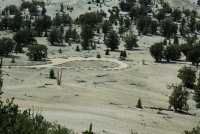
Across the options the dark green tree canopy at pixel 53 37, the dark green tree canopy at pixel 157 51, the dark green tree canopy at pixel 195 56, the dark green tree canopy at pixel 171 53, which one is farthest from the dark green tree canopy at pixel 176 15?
the dark green tree canopy at pixel 195 56

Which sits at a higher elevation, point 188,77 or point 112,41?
point 112,41

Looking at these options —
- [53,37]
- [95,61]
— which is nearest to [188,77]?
[95,61]

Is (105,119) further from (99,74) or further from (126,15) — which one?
(126,15)

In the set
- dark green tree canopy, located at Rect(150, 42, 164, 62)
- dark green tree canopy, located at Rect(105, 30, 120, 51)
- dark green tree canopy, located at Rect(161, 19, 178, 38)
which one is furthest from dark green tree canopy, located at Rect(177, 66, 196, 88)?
Result: dark green tree canopy, located at Rect(161, 19, 178, 38)

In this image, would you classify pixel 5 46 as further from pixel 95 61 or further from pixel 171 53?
pixel 171 53

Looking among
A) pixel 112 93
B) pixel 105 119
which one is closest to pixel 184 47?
pixel 112 93

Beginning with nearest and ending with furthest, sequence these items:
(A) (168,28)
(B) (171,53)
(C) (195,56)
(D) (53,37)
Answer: (C) (195,56) → (B) (171,53) → (D) (53,37) → (A) (168,28)

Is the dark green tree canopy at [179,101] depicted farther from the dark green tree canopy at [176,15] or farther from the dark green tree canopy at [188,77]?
the dark green tree canopy at [176,15]

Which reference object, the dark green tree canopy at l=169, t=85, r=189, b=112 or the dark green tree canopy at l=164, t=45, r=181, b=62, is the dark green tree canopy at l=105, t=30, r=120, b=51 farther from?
the dark green tree canopy at l=169, t=85, r=189, b=112

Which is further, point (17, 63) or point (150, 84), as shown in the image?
point (17, 63)

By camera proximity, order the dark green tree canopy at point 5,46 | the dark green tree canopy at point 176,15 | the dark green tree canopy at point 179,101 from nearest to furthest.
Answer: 1. the dark green tree canopy at point 179,101
2. the dark green tree canopy at point 5,46
3. the dark green tree canopy at point 176,15

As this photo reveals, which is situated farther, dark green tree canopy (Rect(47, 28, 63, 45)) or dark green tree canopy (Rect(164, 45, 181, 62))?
dark green tree canopy (Rect(47, 28, 63, 45))
